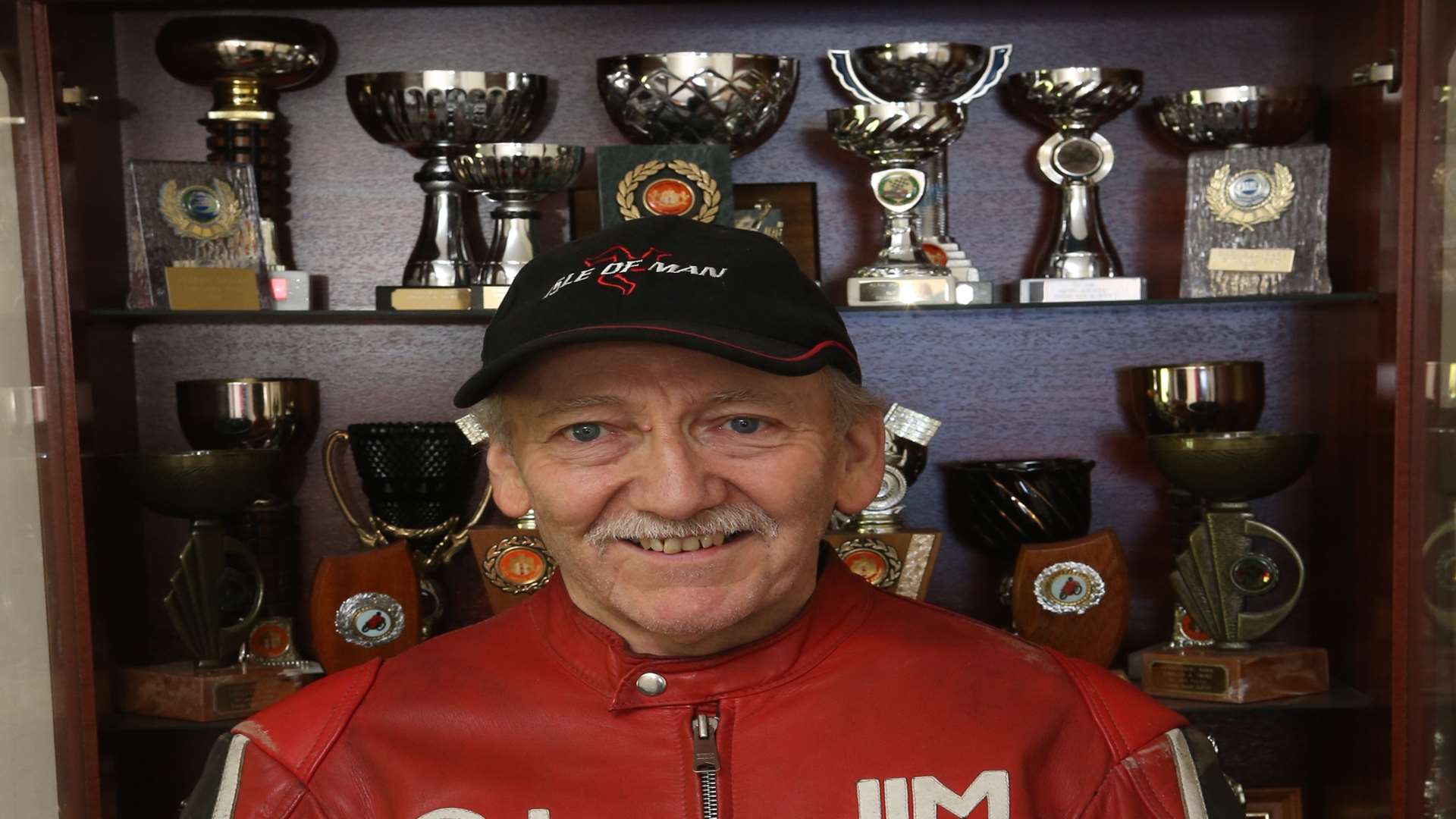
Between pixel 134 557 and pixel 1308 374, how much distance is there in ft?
5.66

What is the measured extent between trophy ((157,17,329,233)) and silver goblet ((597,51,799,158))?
1.40 feet

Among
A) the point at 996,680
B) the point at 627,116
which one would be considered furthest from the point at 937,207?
the point at 996,680

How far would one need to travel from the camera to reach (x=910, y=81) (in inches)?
82.1

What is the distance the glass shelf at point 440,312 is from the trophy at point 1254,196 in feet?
0.11

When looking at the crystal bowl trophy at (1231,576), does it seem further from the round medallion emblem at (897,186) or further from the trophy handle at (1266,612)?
the round medallion emblem at (897,186)

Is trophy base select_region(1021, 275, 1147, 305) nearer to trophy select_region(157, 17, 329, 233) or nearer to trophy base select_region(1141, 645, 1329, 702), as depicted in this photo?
trophy base select_region(1141, 645, 1329, 702)

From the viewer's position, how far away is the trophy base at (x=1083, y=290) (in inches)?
82.8

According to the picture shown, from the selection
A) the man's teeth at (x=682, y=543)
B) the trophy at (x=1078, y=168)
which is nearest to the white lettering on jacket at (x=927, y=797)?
the man's teeth at (x=682, y=543)

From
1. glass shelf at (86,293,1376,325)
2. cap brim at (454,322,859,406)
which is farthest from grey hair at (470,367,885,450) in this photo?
glass shelf at (86,293,1376,325)

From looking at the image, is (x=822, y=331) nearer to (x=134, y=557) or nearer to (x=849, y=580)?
(x=849, y=580)

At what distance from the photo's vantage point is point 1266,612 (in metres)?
2.09

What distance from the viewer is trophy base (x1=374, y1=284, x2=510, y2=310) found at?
2.07 metres

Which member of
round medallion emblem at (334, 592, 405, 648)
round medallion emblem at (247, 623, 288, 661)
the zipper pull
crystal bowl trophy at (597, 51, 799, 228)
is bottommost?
round medallion emblem at (247, 623, 288, 661)

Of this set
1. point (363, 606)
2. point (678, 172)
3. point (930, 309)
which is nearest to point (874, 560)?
point (930, 309)
